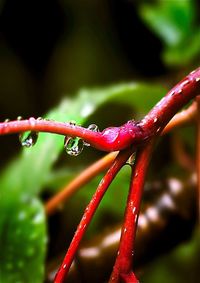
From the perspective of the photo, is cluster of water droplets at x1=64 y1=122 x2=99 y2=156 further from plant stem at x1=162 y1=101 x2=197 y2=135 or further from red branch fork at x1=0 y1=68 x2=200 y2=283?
plant stem at x1=162 y1=101 x2=197 y2=135

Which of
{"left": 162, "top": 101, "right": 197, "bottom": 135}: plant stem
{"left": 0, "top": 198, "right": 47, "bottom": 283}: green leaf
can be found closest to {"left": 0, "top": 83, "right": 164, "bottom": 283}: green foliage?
{"left": 0, "top": 198, "right": 47, "bottom": 283}: green leaf

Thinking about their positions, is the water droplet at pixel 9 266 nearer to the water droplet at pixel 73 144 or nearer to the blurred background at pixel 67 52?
the water droplet at pixel 73 144

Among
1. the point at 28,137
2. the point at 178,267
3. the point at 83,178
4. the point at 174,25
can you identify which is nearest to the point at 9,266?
the point at 83,178

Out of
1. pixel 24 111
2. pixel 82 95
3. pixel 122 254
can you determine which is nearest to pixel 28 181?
pixel 82 95

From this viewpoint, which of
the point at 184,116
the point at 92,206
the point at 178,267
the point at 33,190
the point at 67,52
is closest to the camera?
the point at 92,206

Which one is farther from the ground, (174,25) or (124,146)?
(174,25)

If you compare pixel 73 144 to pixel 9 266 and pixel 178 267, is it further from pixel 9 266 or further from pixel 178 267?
pixel 178 267
